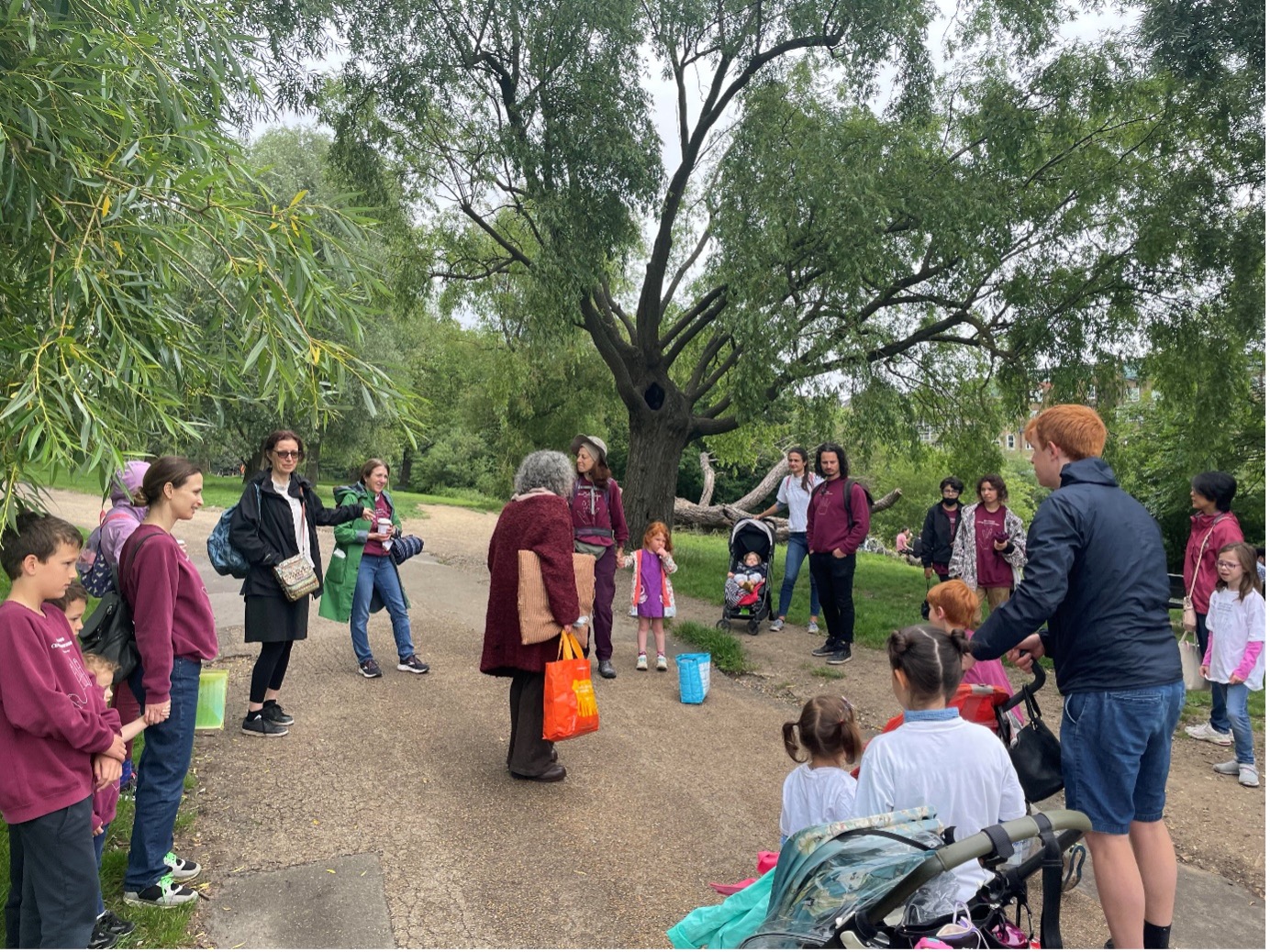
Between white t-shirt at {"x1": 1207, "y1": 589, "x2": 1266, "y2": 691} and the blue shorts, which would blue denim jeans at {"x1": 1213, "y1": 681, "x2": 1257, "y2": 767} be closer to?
white t-shirt at {"x1": 1207, "y1": 589, "x2": 1266, "y2": 691}

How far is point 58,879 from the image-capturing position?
9.33ft

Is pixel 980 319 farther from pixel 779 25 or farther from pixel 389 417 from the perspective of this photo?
pixel 389 417

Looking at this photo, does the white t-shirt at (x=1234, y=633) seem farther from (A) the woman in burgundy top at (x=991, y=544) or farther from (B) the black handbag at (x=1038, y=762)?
(B) the black handbag at (x=1038, y=762)

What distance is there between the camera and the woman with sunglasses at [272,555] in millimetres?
5441

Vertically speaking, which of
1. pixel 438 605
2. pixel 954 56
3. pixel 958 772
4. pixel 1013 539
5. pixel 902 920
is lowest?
pixel 438 605

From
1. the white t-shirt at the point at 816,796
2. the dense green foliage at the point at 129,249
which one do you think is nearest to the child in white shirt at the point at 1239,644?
the white t-shirt at the point at 816,796

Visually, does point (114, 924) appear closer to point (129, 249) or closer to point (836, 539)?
point (129, 249)

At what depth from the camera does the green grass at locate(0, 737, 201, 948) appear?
3.32 metres

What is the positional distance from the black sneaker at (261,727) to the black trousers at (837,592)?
4837 millimetres

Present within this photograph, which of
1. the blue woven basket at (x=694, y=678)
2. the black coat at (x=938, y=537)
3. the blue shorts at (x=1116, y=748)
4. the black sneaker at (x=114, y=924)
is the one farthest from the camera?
the black coat at (x=938, y=537)

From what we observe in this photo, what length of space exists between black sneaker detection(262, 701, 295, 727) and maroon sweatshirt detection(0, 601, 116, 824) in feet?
9.50

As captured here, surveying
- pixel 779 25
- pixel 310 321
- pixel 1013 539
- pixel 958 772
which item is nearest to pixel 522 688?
pixel 310 321

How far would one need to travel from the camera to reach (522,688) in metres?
5.04

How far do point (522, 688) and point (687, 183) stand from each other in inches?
490
